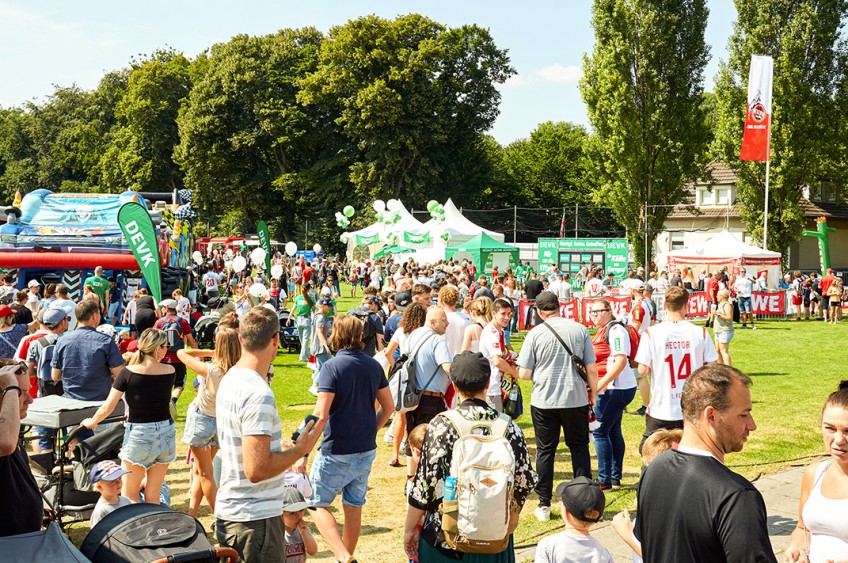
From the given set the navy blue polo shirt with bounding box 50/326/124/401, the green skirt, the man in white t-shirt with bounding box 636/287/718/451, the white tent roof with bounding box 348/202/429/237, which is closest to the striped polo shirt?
the green skirt

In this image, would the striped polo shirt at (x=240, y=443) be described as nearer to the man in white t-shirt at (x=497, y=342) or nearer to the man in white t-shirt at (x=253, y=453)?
the man in white t-shirt at (x=253, y=453)

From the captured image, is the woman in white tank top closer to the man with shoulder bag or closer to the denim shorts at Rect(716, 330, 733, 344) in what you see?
the man with shoulder bag

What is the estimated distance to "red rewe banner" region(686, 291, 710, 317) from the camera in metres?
25.5

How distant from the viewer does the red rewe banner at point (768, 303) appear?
26.3 m

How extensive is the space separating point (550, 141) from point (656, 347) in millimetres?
57334

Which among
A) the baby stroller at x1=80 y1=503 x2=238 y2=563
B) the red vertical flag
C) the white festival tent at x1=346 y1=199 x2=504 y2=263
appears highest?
the red vertical flag

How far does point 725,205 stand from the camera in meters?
46.0

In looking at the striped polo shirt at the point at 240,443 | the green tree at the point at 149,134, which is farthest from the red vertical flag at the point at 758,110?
the green tree at the point at 149,134

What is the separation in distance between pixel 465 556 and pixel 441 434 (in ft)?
2.15

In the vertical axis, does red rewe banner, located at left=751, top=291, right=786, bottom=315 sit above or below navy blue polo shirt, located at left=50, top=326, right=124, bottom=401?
below

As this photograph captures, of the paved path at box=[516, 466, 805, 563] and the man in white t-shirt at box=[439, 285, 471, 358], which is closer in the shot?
the paved path at box=[516, 466, 805, 563]

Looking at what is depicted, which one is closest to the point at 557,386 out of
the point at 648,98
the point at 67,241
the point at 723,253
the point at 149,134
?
the point at 67,241

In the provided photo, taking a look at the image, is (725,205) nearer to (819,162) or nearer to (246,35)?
(819,162)

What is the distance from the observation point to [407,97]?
47938 millimetres
